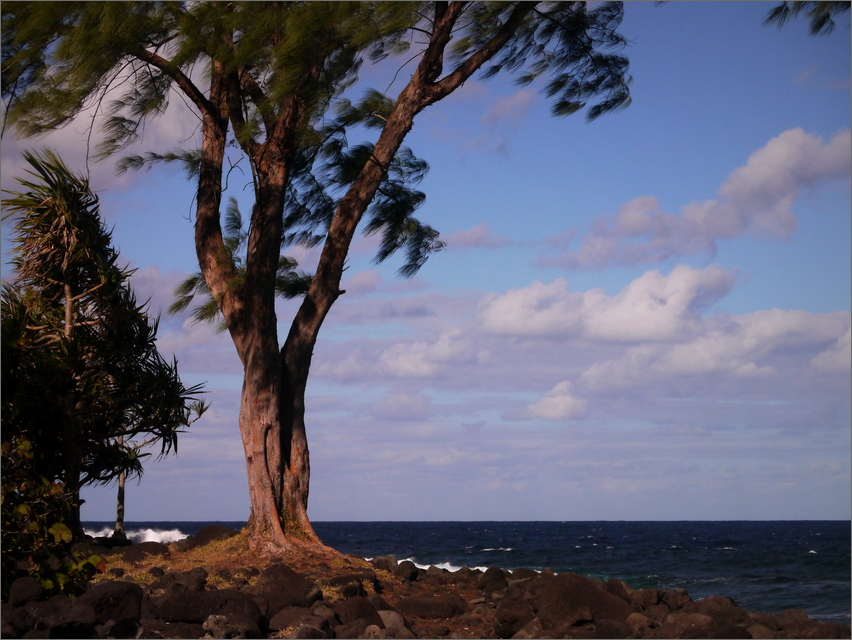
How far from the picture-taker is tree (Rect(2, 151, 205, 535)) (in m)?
8.55

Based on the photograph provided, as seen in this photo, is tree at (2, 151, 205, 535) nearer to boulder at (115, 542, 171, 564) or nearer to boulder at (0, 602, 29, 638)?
boulder at (115, 542, 171, 564)

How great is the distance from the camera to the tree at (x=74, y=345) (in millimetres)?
8555

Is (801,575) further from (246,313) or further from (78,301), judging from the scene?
(78,301)

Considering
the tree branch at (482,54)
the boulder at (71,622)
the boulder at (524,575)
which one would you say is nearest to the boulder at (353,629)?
the boulder at (71,622)

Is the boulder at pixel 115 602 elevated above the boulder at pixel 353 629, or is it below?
above

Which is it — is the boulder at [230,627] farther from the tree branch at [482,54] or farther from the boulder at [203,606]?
the tree branch at [482,54]

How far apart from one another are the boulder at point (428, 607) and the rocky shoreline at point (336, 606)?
0.01 metres

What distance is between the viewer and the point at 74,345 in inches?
340

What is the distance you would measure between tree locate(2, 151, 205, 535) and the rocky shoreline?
1.45 m

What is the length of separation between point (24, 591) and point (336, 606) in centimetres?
251

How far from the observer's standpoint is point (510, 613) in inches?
270

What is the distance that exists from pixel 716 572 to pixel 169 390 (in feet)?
55.1

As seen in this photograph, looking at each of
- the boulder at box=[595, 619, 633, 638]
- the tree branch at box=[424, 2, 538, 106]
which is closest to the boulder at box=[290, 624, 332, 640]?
the boulder at box=[595, 619, 633, 638]

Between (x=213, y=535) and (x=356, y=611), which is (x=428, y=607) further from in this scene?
(x=213, y=535)
